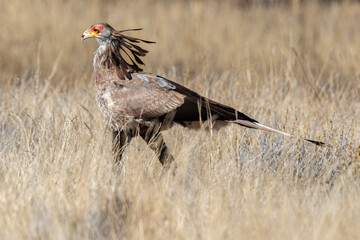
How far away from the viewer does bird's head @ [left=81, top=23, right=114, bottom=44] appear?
13.5 ft

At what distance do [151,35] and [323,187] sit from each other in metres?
5.74

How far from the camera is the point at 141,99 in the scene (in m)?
3.91

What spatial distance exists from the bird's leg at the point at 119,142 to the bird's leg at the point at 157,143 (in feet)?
0.38

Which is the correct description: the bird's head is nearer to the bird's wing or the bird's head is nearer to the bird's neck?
the bird's neck

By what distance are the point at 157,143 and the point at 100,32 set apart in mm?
858


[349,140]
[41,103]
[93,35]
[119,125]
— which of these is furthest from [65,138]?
[349,140]

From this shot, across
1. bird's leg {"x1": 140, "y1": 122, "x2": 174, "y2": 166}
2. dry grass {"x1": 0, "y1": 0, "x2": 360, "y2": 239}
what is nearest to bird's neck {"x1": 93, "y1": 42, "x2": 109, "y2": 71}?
dry grass {"x1": 0, "y1": 0, "x2": 360, "y2": 239}

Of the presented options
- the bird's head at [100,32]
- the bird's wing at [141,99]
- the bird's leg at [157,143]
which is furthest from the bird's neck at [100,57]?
the bird's leg at [157,143]

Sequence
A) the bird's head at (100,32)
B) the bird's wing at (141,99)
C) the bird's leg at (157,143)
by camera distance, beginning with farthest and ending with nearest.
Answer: the bird's head at (100,32), the bird's leg at (157,143), the bird's wing at (141,99)

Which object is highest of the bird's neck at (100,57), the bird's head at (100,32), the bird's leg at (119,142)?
the bird's head at (100,32)

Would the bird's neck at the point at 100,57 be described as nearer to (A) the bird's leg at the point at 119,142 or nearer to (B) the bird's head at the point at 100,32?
(B) the bird's head at the point at 100,32

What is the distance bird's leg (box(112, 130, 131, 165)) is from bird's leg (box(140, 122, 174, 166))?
12 centimetres

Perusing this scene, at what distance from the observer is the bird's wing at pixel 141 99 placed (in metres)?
3.90

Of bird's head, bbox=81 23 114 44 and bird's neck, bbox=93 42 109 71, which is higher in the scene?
bird's head, bbox=81 23 114 44
